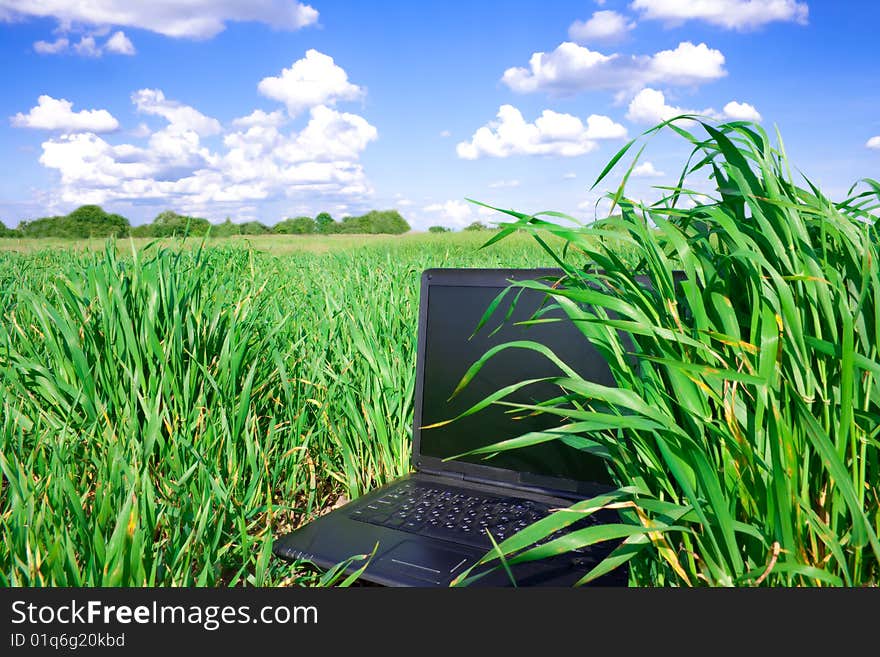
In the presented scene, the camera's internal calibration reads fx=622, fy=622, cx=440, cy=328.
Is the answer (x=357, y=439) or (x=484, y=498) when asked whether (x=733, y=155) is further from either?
(x=357, y=439)

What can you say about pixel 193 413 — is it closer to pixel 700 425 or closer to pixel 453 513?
pixel 453 513

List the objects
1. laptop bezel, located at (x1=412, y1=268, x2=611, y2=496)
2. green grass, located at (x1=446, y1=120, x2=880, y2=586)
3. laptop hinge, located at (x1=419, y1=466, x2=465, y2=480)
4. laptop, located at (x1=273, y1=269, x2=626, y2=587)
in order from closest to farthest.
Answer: green grass, located at (x1=446, y1=120, x2=880, y2=586) → laptop, located at (x1=273, y1=269, x2=626, y2=587) → laptop bezel, located at (x1=412, y1=268, x2=611, y2=496) → laptop hinge, located at (x1=419, y1=466, x2=465, y2=480)

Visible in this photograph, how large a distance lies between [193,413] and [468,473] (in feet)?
2.00

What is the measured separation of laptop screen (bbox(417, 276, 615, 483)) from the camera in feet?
3.62

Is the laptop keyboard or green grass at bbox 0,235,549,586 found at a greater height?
green grass at bbox 0,235,549,586

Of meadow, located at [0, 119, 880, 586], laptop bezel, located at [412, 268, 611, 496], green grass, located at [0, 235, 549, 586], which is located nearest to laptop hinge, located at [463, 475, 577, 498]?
laptop bezel, located at [412, 268, 611, 496]

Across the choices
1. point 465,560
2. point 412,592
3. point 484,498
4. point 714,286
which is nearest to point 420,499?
point 484,498

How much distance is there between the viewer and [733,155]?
0.69m

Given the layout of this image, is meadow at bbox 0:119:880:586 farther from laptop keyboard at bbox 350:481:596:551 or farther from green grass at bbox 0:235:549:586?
laptop keyboard at bbox 350:481:596:551

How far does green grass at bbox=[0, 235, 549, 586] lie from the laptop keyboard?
0.17 m

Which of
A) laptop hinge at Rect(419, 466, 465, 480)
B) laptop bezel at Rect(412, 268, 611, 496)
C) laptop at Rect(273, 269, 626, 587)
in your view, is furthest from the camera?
laptop hinge at Rect(419, 466, 465, 480)

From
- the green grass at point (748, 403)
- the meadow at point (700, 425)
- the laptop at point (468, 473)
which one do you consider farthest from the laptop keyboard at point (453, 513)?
the green grass at point (748, 403)

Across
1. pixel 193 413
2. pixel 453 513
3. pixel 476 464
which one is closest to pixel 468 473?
pixel 476 464

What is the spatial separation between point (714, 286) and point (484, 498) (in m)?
0.62
